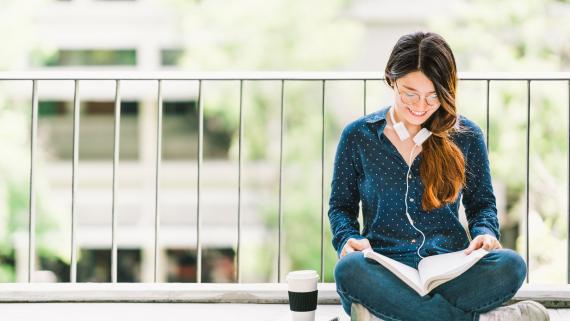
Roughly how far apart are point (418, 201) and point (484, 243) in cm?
23

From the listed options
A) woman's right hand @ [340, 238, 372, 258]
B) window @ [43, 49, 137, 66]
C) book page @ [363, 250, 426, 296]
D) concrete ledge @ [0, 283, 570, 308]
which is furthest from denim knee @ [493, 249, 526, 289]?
window @ [43, 49, 137, 66]

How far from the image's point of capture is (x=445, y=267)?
1.87 metres

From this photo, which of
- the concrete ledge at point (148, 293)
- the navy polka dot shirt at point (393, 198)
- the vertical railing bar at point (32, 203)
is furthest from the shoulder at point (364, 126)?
the vertical railing bar at point (32, 203)

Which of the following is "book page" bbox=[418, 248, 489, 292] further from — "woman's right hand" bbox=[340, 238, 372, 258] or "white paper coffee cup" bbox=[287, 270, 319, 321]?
"white paper coffee cup" bbox=[287, 270, 319, 321]

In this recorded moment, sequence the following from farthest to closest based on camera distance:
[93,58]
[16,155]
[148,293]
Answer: [93,58] < [16,155] < [148,293]

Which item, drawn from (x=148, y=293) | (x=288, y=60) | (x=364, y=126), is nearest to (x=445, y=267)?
(x=364, y=126)

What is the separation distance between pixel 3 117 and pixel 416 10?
7104 millimetres

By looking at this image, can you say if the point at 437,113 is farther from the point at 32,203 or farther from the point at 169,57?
the point at 169,57

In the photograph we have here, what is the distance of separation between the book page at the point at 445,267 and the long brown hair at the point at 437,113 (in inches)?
7.5

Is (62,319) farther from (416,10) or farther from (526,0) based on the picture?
(416,10)

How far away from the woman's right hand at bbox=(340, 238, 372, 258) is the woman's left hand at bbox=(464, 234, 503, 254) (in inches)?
10.7

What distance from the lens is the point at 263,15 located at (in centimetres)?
1033

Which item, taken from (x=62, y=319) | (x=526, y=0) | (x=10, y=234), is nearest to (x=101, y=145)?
(x=10, y=234)

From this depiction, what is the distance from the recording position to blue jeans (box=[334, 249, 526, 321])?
1.94m
